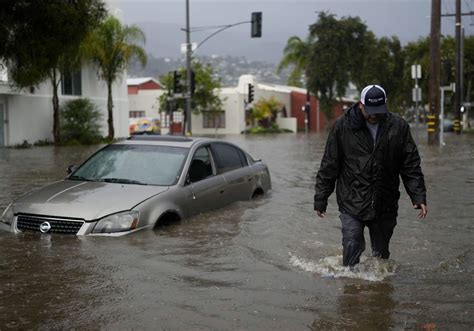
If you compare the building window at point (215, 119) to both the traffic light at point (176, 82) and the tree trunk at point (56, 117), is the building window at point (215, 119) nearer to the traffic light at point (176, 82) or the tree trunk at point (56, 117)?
the traffic light at point (176, 82)

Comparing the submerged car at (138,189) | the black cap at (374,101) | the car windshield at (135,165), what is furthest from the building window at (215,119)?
the black cap at (374,101)

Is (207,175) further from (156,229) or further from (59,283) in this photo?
(59,283)

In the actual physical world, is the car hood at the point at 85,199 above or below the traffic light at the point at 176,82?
below

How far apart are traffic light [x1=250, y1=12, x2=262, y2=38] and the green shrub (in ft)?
27.9

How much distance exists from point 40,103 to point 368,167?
27652 mm

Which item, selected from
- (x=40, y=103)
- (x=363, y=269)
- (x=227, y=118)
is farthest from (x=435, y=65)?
(x=227, y=118)

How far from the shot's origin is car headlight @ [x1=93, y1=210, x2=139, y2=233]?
7.18m

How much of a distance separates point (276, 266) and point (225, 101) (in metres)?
53.7

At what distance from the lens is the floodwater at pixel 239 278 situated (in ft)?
15.9

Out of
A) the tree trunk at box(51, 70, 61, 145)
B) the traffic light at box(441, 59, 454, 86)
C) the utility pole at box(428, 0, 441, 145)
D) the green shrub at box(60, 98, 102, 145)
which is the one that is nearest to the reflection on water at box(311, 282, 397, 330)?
the utility pole at box(428, 0, 441, 145)

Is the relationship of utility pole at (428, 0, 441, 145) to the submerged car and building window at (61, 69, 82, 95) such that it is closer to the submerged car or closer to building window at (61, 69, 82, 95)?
building window at (61, 69, 82, 95)

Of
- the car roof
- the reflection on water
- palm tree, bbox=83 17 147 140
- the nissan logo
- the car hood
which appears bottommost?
the reflection on water

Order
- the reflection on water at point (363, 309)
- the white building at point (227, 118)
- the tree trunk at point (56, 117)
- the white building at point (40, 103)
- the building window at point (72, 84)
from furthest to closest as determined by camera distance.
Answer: the white building at point (227, 118), the building window at point (72, 84), the tree trunk at point (56, 117), the white building at point (40, 103), the reflection on water at point (363, 309)

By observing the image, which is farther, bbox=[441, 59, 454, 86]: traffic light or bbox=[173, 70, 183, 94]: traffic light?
bbox=[173, 70, 183, 94]: traffic light
